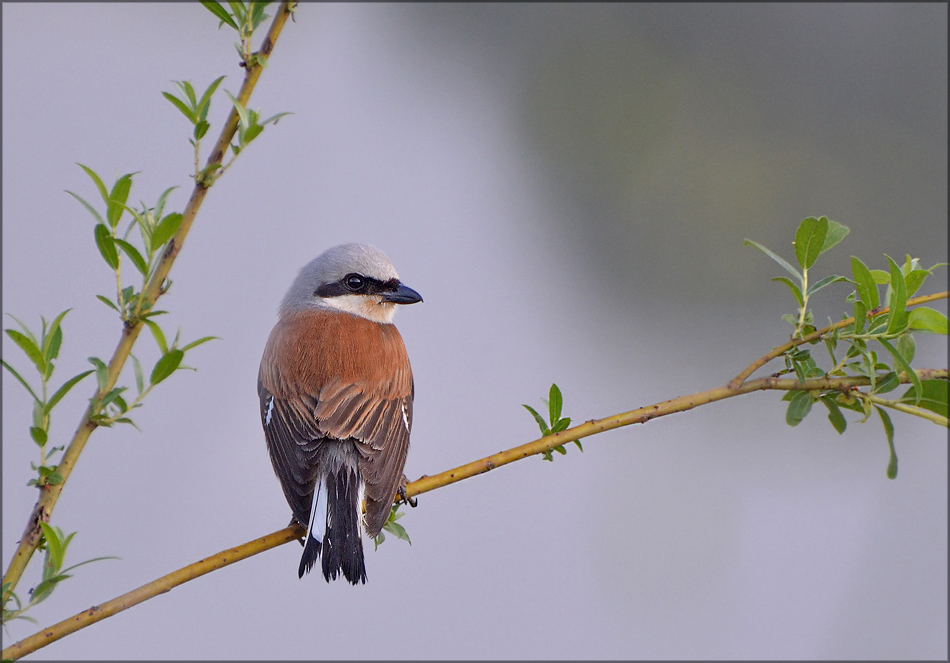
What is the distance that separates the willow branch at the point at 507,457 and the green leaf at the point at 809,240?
0.73ft

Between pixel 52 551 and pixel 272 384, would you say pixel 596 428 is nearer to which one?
pixel 52 551

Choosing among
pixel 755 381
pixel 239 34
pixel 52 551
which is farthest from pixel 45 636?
pixel 755 381

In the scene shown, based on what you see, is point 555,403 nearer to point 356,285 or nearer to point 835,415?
point 835,415

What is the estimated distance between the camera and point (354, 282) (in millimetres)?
2771

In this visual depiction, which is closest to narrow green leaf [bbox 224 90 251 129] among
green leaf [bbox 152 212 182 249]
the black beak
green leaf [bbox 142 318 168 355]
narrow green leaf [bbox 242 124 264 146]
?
narrow green leaf [bbox 242 124 264 146]

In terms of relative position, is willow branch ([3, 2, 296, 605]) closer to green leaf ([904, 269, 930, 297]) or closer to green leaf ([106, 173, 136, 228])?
green leaf ([106, 173, 136, 228])

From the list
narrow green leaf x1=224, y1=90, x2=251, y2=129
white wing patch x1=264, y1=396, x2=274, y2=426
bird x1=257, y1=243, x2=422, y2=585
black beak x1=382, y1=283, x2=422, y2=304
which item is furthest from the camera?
black beak x1=382, y1=283, x2=422, y2=304

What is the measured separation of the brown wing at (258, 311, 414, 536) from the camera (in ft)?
6.95

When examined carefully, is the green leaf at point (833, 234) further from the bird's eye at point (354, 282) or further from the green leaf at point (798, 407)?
the bird's eye at point (354, 282)

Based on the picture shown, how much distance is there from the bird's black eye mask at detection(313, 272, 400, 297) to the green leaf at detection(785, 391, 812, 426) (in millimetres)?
1535

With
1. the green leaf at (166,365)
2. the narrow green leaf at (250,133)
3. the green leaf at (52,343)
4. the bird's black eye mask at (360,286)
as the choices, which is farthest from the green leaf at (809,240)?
the bird's black eye mask at (360,286)

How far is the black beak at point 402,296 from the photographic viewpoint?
2.68 meters

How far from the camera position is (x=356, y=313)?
2.77 metres

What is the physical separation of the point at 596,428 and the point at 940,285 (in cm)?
545
